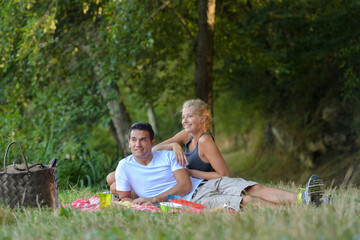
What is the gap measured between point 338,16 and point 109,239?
9.55 metres

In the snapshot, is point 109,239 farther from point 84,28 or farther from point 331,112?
point 331,112

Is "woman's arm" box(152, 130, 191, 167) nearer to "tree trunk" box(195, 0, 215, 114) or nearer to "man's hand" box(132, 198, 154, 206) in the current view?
"man's hand" box(132, 198, 154, 206)

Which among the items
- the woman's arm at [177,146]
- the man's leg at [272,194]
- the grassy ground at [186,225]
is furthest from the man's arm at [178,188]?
the grassy ground at [186,225]

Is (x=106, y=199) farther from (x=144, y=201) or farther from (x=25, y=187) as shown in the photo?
(x=25, y=187)

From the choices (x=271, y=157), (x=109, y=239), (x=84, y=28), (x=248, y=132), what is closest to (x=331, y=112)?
(x=271, y=157)

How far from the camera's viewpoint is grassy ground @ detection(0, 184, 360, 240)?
2746 mm

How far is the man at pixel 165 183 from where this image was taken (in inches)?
188

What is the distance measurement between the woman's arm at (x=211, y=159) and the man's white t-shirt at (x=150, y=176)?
0.09 meters

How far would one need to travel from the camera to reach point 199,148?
5.19 metres

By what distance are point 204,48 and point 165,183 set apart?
17.7ft

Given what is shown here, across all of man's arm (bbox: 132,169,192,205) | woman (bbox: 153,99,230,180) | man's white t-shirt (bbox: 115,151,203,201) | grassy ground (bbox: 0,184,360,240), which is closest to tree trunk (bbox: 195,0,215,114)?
woman (bbox: 153,99,230,180)

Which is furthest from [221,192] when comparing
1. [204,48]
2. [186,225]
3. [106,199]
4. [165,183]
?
[204,48]

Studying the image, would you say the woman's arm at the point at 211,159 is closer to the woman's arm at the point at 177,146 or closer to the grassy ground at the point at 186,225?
the woman's arm at the point at 177,146

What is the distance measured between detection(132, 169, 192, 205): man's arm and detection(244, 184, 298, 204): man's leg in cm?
59
